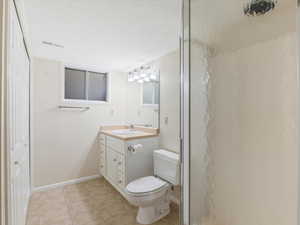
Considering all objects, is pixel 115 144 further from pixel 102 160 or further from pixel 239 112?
pixel 239 112

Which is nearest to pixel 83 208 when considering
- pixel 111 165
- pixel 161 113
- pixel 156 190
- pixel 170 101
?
pixel 111 165

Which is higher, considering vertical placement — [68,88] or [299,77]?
[68,88]

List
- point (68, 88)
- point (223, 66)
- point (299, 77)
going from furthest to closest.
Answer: point (68, 88) → point (223, 66) → point (299, 77)

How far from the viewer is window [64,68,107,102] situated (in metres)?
2.71

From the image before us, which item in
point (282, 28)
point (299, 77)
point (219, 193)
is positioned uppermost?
point (282, 28)

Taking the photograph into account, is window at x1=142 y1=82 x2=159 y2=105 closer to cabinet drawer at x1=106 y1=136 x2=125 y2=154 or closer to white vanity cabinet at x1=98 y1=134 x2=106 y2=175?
cabinet drawer at x1=106 y1=136 x2=125 y2=154

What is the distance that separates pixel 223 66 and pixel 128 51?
137 centimetres

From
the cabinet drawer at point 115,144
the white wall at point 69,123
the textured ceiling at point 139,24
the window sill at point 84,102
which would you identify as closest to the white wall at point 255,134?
the textured ceiling at point 139,24

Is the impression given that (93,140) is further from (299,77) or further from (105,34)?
(299,77)

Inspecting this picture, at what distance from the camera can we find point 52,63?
246cm

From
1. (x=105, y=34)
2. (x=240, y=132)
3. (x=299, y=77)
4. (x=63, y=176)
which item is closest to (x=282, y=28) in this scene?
(x=299, y=77)

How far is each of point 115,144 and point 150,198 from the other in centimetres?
93

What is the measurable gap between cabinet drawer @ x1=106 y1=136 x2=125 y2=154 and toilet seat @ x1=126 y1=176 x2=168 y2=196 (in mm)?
487

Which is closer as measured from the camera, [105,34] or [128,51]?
[105,34]
